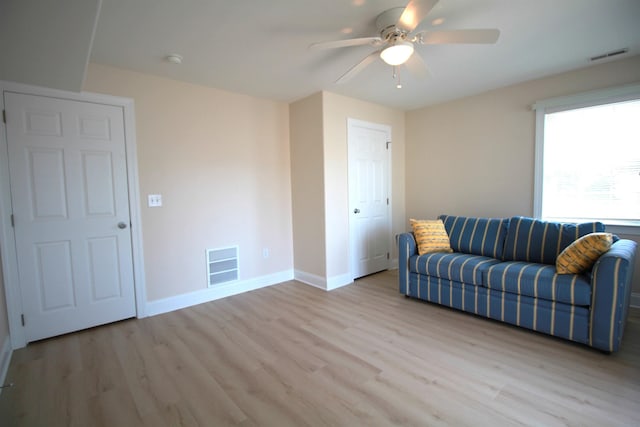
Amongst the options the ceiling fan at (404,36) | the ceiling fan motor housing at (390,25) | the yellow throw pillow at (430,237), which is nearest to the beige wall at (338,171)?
the yellow throw pillow at (430,237)

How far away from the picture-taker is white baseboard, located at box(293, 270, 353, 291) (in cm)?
384

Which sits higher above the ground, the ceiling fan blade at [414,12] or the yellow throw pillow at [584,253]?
the ceiling fan blade at [414,12]

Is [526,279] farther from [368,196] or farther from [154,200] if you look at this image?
[154,200]

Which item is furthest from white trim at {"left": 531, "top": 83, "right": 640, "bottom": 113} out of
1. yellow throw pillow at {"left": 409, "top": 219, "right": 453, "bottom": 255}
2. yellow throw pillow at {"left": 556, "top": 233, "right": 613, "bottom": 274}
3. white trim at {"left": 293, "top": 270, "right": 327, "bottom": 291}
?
white trim at {"left": 293, "top": 270, "right": 327, "bottom": 291}

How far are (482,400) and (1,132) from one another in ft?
13.0

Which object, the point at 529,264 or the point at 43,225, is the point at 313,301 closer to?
the point at 529,264

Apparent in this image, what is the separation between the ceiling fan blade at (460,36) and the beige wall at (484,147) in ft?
6.86

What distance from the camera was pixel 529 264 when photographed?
279 cm

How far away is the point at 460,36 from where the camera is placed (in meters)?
1.94

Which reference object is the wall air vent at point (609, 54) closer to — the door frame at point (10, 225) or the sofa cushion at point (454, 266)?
the sofa cushion at point (454, 266)

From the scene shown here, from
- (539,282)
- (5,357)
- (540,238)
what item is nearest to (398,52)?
(539,282)

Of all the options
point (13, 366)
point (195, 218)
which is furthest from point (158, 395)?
point (195, 218)

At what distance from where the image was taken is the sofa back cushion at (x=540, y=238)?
110 inches

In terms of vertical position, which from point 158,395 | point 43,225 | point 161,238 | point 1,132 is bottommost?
point 158,395
